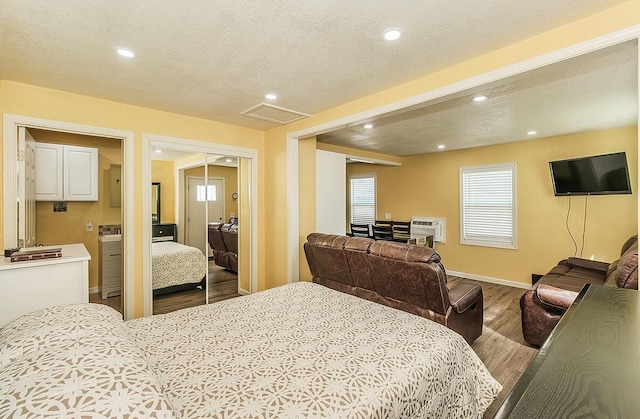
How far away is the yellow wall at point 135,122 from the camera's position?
267cm

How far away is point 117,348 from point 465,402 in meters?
1.73

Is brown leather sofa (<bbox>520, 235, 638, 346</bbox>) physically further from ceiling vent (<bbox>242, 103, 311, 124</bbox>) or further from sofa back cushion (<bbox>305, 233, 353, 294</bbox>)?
ceiling vent (<bbox>242, 103, 311, 124</bbox>)

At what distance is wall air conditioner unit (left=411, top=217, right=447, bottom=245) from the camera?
6.05 m

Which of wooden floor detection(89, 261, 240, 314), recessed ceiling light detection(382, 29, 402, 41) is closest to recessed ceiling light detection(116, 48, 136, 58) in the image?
recessed ceiling light detection(382, 29, 402, 41)

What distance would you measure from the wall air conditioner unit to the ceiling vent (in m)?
3.64

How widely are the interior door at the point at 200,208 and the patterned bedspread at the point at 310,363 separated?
7.18ft

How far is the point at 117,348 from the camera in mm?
1045

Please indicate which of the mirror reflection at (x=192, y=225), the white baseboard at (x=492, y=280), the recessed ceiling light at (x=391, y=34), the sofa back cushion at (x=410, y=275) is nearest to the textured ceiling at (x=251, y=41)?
the recessed ceiling light at (x=391, y=34)

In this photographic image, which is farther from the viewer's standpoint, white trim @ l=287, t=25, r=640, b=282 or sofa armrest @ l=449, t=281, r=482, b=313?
sofa armrest @ l=449, t=281, r=482, b=313

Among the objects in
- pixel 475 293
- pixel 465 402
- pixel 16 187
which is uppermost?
pixel 16 187

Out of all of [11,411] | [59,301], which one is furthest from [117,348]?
[59,301]

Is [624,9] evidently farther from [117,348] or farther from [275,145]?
[275,145]

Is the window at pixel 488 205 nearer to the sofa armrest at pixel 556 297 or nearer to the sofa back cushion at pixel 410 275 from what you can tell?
the sofa armrest at pixel 556 297

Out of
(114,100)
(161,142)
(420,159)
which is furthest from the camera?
(420,159)
